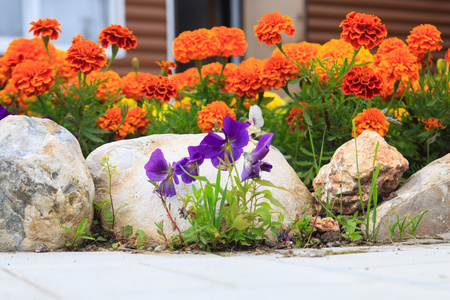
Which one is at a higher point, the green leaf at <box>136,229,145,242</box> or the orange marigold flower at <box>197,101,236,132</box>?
the orange marigold flower at <box>197,101,236,132</box>

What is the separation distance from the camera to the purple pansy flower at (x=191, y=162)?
220 cm

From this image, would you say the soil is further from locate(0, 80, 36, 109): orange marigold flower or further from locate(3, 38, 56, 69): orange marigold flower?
locate(3, 38, 56, 69): orange marigold flower

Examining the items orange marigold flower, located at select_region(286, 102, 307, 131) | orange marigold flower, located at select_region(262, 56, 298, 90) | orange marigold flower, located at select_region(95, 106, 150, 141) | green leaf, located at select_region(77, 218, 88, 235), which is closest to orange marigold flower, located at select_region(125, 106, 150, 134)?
orange marigold flower, located at select_region(95, 106, 150, 141)

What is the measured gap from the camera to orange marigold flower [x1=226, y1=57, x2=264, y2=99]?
291 centimetres

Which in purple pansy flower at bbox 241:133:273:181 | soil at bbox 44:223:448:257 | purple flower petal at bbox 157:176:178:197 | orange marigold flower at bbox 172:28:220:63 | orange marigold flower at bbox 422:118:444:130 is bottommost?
soil at bbox 44:223:448:257

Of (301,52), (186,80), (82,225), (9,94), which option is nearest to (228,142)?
(82,225)

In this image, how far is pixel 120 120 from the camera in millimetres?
3047

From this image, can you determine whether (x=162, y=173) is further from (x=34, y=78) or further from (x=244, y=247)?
(x=34, y=78)

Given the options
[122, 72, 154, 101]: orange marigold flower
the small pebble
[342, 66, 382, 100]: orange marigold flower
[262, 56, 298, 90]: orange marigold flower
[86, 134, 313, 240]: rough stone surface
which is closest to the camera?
the small pebble

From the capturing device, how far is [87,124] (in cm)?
299

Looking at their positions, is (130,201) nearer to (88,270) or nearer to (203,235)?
(203,235)

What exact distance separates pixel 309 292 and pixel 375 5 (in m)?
7.41

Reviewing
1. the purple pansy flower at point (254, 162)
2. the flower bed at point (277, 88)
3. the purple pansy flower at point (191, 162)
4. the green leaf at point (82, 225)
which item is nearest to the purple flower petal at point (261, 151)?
the purple pansy flower at point (254, 162)

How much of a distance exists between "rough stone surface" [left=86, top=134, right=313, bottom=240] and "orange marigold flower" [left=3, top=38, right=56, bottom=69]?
1.00m
